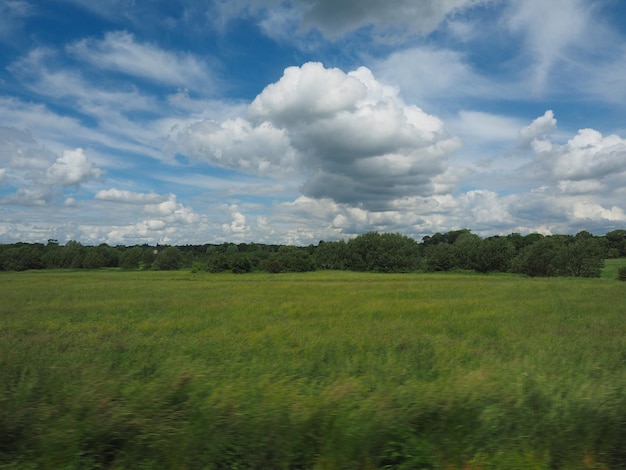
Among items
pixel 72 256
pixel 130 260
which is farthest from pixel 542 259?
pixel 72 256

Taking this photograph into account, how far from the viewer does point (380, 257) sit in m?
96.1

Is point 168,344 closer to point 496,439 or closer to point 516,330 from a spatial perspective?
point 496,439

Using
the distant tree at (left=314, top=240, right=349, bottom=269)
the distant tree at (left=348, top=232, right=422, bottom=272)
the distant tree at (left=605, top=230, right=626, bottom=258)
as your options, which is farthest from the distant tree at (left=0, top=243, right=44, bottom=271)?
the distant tree at (left=605, top=230, right=626, bottom=258)

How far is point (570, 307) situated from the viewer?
23812mm

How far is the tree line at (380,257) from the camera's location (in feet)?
212

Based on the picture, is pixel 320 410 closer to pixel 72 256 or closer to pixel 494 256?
pixel 494 256

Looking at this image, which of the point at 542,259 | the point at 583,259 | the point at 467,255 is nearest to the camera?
the point at 583,259

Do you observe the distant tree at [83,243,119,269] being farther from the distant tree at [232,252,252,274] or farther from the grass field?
the grass field

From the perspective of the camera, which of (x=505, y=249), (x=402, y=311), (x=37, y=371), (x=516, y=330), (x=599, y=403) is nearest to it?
(x=599, y=403)

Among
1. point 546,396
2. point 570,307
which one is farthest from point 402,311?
point 546,396

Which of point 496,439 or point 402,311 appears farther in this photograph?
point 402,311

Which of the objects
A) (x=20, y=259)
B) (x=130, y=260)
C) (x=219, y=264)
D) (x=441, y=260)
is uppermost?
(x=20, y=259)

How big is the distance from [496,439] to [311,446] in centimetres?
258

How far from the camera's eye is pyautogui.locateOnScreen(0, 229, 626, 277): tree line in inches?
2549
